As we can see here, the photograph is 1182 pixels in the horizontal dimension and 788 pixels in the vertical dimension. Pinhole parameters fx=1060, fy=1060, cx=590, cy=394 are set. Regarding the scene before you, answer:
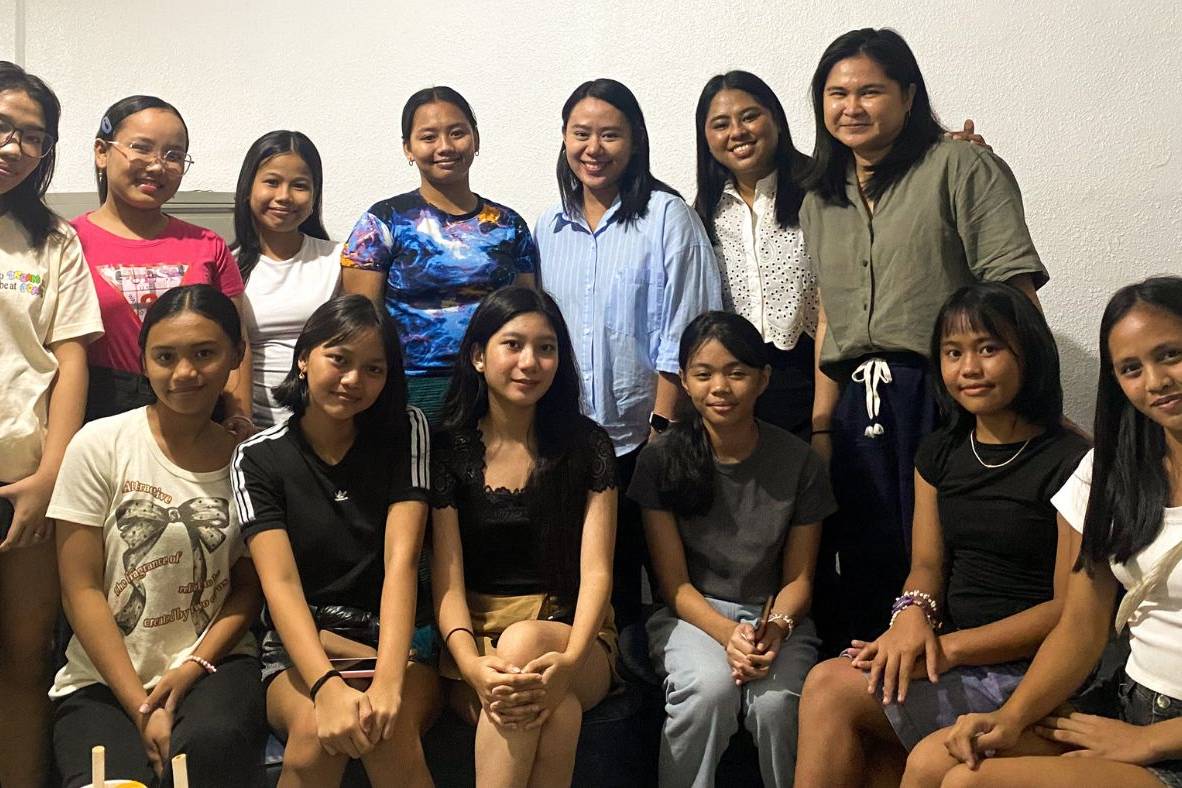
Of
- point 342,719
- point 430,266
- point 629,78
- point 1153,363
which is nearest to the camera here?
point 1153,363

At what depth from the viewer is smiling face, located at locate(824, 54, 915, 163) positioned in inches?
81.4

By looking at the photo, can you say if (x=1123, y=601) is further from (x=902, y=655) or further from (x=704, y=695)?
(x=704, y=695)

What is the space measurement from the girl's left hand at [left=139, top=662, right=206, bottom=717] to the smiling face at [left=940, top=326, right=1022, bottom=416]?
4.63ft

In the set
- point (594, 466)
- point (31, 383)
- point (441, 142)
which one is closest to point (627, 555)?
point (594, 466)

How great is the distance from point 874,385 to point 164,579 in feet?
4.45

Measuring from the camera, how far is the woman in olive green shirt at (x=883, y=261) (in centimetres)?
202

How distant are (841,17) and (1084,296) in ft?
3.05

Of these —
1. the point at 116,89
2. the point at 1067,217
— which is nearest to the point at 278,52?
the point at 116,89

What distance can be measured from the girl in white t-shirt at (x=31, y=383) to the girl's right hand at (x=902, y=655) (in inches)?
58.3

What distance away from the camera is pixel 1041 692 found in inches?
64.3

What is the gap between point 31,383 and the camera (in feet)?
6.57

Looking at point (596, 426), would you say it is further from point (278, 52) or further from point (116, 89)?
point (116, 89)

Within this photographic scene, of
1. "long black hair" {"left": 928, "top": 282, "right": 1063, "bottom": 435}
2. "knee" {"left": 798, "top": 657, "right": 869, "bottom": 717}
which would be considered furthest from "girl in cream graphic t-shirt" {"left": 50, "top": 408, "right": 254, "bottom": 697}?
"long black hair" {"left": 928, "top": 282, "right": 1063, "bottom": 435}

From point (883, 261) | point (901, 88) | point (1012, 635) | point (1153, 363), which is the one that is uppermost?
point (901, 88)
